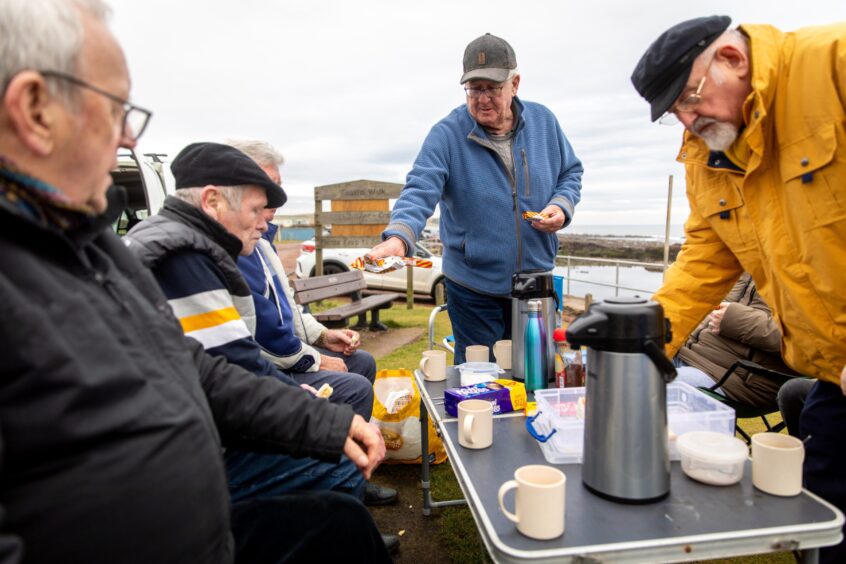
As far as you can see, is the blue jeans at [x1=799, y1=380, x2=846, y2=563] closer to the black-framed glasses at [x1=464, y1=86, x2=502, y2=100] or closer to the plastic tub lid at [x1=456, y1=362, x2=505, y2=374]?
the plastic tub lid at [x1=456, y1=362, x2=505, y2=374]

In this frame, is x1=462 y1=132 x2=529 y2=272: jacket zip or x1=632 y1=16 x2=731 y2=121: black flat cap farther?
x1=462 y1=132 x2=529 y2=272: jacket zip

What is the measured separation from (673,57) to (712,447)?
1016mm

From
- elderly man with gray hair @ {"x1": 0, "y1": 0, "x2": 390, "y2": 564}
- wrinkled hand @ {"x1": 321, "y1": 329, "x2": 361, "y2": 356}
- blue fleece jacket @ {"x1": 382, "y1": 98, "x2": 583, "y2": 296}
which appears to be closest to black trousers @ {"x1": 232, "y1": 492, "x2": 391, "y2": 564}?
elderly man with gray hair @ {"x1": 0, "y1": 0, "x2": 390, "y2": 564}

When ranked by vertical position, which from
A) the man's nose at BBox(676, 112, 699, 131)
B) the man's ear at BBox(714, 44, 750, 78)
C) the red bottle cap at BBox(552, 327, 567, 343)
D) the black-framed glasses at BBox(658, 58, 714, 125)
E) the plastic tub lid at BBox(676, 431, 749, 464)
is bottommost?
the plastic tub lid at BBox(676, 431, 749, 464)

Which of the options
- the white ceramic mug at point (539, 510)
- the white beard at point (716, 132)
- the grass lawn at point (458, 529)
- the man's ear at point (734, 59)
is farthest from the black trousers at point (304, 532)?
the man's ear at point (734, 59)

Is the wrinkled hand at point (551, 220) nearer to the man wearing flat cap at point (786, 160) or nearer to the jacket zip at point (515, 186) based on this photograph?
the jacket zip at point (515, 186)

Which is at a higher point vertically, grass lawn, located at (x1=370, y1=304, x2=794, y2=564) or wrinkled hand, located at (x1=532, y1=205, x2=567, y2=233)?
wrinkled hand, located at (x1=532, y1=205, x2=567, y2=233)

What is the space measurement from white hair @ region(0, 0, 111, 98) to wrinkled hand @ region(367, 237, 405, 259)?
1414 millimetres

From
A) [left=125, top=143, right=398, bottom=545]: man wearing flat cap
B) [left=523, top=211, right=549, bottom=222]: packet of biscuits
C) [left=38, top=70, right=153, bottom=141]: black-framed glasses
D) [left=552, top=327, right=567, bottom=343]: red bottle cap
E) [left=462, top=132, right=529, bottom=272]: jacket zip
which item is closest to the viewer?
[left=38, top=70, right=153, bottom=141]: black-framed glasses

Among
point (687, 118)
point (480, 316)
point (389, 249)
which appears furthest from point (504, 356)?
point (687, 118)

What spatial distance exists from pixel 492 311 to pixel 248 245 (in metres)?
1.33

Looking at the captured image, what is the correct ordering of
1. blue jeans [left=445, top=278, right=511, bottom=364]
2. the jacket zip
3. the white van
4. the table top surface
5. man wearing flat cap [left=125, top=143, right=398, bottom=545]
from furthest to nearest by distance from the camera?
the white van < blue jeans [left=445, top=278, right=511, bottom=364] < the jacket zip < man wearing flat cap [left=125, top=143, right=398, bottom=545] < the table top surface

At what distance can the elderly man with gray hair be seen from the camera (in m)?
0.79

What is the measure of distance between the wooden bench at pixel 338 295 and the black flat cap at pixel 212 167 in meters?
3.20
